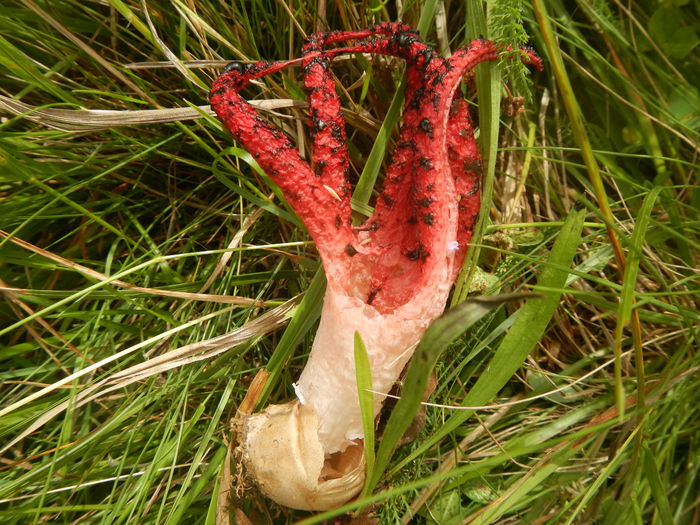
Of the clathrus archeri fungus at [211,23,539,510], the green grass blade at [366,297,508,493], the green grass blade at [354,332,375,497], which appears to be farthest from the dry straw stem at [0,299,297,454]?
the green grass blade at [366,297,508,493]

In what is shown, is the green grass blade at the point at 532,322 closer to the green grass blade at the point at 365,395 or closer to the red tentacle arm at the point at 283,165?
the green grass blade at the point at 365,395

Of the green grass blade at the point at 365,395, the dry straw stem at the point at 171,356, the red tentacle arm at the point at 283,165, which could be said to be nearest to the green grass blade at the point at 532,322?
the green grass blade at the point at 365,395

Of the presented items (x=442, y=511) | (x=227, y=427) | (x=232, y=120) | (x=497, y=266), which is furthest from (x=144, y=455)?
(x=497, y=266)

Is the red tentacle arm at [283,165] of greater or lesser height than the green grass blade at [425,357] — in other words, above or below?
above

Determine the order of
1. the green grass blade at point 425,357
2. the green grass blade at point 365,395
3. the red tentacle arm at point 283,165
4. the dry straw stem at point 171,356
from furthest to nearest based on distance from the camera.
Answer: the dry straw stem at point 171,356 → the red tentacle arm at point 283,165 → the green grass blade at point 365,395 → the green grass blade at point 425,357

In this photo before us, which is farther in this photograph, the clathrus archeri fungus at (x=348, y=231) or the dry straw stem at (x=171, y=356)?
the dry straw stem at (x=171, y=356)

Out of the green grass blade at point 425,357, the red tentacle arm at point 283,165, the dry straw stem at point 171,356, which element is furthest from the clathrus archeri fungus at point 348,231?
the dry straw stem at point 171,356

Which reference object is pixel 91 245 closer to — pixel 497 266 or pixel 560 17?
pixel 497 266

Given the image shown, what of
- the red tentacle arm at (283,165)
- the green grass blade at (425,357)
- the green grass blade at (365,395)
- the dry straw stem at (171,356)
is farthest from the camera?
the dry straw stem at (171,356)
